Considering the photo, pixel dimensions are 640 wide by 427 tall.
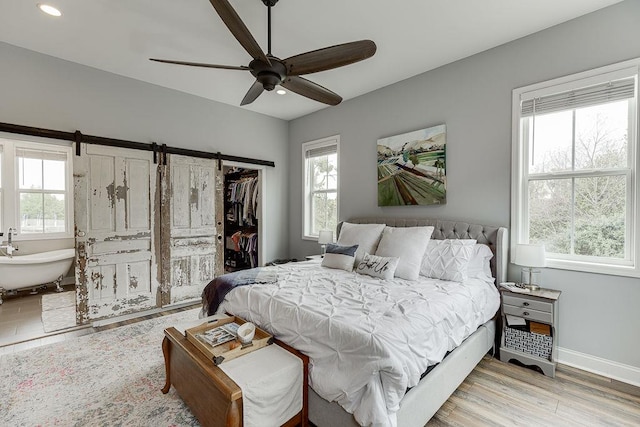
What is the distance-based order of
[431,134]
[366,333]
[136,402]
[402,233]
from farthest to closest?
[431,134] < [402,233] < [136,402] < [366,333]

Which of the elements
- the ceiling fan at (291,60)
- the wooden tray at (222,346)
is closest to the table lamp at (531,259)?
the ceiling fan at (291,60)

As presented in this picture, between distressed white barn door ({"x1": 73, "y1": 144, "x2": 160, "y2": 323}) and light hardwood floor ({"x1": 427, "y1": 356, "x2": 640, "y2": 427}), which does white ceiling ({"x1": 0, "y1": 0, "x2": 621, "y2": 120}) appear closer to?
distressed white barn door ({"x1": 73, "y1": 144, "x2": 160, "y2": 323})

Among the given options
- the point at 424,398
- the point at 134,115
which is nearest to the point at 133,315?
the point at 134,115

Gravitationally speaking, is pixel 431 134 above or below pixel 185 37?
below

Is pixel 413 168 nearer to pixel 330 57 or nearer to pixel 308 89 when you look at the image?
pixel 308 89

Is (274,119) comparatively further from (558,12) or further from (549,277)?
(549,277)

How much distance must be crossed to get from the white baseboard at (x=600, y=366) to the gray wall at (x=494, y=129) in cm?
4

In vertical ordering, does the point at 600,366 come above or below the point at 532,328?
below

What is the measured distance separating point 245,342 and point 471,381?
6.01ft

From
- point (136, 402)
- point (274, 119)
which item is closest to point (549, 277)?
point (136, 402)

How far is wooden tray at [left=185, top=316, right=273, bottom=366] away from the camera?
163cm

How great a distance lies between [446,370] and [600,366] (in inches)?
63.7

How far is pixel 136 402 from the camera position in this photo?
6.58 feet

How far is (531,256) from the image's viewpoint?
249 cm
